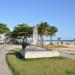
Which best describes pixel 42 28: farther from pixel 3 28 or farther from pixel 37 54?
pixel 37 54

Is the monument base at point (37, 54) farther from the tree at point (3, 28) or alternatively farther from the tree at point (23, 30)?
the tree at point (3, 28)

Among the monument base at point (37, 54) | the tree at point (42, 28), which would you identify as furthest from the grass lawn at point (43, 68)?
the tree at point (42, 28)

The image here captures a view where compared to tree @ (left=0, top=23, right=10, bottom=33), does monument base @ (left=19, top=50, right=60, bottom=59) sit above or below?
below

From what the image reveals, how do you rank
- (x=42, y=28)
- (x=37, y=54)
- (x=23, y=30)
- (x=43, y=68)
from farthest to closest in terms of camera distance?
(x=23, y=30) < (x=42, y=28) < (x=37, y=54) < (x=43, y=68)

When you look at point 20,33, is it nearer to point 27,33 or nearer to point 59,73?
point 27,33

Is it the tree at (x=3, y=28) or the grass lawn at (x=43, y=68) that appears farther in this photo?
the tree at (x=3, y=28)

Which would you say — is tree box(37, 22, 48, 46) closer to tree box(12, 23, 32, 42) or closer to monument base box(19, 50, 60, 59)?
tree box(12, 23, 32, 42)

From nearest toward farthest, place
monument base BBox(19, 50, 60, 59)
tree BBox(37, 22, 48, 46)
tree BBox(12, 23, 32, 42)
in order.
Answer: monument base BBox(19, 50, 60, 59)
tree BBox(37, 22, 48, 46)
tree BBox(12, 23, 32, 42)

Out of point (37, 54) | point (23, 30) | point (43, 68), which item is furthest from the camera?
point (23, 30)

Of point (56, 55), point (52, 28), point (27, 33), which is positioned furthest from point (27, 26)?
point (56, 55)

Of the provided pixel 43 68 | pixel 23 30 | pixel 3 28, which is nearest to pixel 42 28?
pixel 23 30

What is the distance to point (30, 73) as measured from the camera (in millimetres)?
12688

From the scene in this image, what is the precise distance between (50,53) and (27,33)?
65.5 meters

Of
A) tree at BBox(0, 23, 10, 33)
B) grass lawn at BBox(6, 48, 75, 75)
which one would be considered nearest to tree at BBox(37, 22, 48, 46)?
tree at BBox(0, 23, 10, 33)
